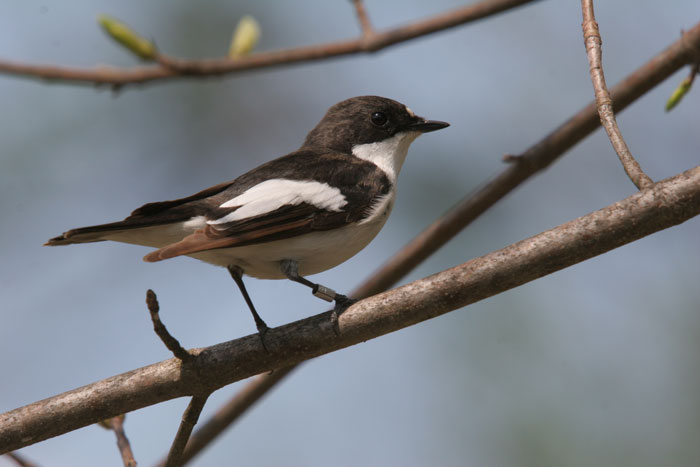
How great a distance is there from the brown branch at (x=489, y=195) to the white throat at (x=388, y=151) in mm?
503

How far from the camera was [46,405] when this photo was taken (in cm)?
297

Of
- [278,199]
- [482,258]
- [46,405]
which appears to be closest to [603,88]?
[482,258]

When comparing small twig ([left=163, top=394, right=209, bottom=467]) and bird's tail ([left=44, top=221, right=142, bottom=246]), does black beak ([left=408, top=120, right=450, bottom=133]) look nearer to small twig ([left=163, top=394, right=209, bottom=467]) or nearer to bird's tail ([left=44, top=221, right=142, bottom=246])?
bird's tail ([left=44, top=221, right=142, bottom=246])

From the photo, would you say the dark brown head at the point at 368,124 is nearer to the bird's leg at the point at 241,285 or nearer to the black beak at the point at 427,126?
the black beak at the point at 427,126

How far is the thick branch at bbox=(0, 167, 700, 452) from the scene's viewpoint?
2.70 metres

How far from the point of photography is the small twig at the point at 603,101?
2.78m

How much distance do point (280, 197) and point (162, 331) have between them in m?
1.31

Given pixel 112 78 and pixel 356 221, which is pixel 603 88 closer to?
pixel 356 221

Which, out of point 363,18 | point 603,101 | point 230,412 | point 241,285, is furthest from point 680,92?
point 230,412

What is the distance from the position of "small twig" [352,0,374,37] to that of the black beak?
1246 millimetres

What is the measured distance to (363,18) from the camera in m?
3.88

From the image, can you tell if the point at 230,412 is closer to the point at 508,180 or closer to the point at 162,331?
the point at 162,331

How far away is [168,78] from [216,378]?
53.3 inches

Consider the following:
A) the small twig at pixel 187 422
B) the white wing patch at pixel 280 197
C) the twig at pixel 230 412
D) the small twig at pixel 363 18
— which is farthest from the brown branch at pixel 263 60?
the twig at pixel 230 412
